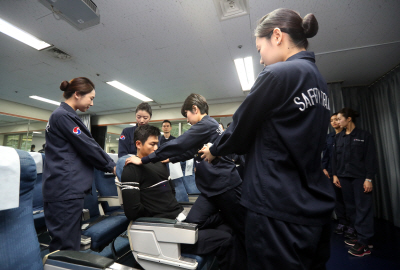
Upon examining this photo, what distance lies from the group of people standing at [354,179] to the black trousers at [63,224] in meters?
3.01

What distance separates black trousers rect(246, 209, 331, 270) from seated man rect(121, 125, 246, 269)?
0.63 metres

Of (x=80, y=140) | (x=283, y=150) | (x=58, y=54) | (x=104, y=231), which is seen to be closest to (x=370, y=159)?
(x=283, y=150)

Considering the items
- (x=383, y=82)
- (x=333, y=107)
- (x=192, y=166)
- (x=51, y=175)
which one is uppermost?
(x=383, y=82)

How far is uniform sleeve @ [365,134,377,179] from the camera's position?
2.51 m

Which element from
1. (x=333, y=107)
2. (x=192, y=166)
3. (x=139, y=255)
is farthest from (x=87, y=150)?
Answer: (x=333, y=107)

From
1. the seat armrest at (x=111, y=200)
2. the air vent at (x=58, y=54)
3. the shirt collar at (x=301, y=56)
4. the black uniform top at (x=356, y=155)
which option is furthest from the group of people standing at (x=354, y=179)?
A: the air vent at (x=58, y=54)

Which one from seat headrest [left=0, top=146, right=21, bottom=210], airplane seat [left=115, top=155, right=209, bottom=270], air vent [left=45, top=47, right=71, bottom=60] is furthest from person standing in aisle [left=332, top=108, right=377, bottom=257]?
air vent [left=45, top=47, right=71, bottom=60]

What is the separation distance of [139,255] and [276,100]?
1326 millimetres

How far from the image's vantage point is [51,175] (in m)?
1.30

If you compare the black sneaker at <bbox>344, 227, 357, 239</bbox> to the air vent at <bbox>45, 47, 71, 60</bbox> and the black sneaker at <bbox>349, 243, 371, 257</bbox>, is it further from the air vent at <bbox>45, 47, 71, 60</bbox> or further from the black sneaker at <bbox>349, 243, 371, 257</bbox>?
the air vent at <bbox>45, 47, 71, 60</bbox>

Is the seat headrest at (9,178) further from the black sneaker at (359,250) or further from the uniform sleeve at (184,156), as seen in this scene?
the black sneaker at (359,250)

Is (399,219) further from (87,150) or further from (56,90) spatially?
(56,90)

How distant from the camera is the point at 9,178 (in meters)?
0.66

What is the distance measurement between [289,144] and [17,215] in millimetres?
1031
